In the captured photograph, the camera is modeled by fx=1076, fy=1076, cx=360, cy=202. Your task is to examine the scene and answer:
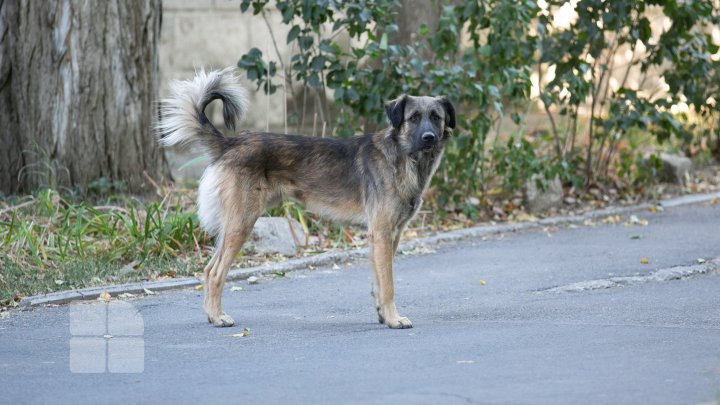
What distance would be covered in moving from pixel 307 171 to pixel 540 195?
501 centimetres

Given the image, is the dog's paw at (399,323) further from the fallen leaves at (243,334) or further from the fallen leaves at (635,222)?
the fallen leaves at (635,222)

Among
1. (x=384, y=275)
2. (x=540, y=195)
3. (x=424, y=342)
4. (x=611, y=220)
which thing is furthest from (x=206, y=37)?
(x=424, y=342)

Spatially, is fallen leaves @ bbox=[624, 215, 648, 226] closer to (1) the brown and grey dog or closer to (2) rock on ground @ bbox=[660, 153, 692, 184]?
(2) rock on ground @ bbox=[660, 153, 692, 184]

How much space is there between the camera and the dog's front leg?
7.18 metres

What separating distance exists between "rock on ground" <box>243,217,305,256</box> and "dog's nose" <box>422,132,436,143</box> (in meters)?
2.91

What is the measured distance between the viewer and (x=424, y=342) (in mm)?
6605

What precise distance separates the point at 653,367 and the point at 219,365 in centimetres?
238

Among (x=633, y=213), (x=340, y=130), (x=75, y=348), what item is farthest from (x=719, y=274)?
(x=75, y=348)

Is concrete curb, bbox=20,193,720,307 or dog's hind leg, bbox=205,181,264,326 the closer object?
dog's hind leg, bbox=205,181,264,326

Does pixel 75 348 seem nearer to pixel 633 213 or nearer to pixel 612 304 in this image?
pixel 612 304

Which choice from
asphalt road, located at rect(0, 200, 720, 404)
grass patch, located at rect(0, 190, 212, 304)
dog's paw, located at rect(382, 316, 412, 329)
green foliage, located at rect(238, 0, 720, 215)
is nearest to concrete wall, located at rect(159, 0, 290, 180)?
green foliage, located at rect(238, 0, 720, 215)

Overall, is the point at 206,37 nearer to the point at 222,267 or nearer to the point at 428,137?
the point at 222,267

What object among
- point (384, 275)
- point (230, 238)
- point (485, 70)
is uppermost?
point (485, 70)

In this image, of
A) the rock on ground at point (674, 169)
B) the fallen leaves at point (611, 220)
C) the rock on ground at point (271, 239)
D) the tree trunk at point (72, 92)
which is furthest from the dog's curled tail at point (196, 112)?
the rock on ground at point (674, 169)
